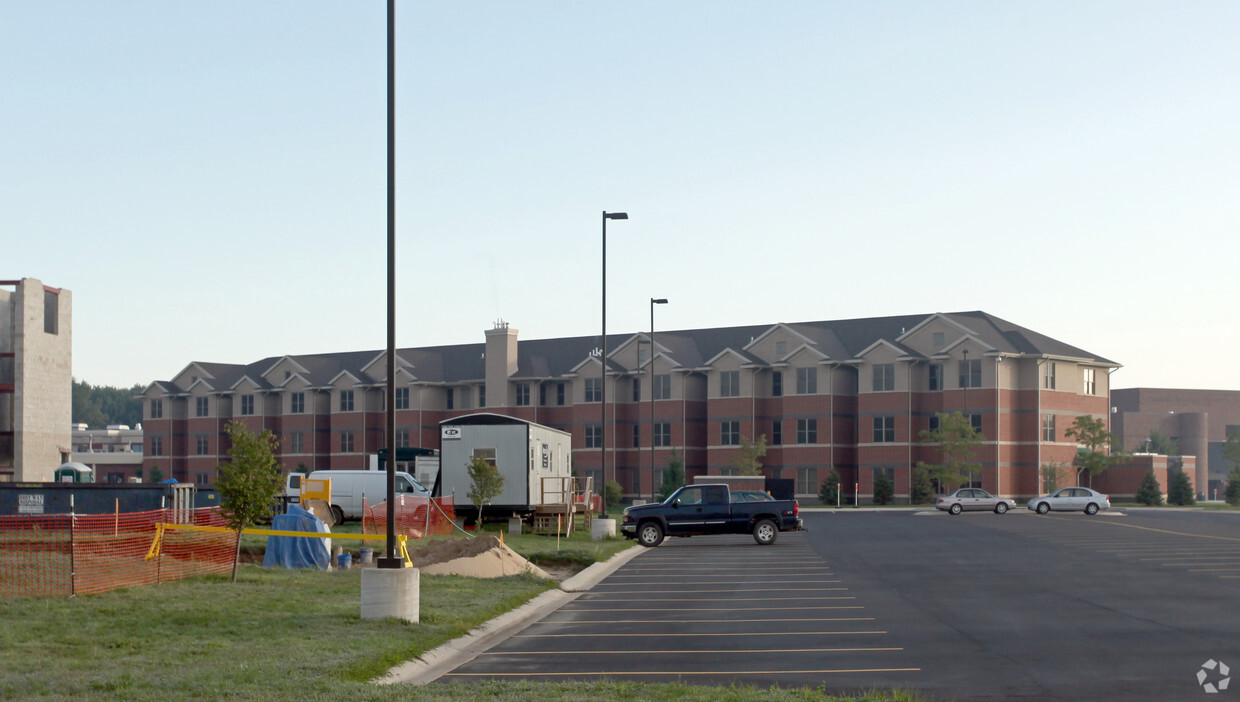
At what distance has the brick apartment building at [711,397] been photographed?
73438 mm

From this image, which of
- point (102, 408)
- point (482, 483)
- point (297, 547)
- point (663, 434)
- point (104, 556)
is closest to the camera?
point (104, 556)

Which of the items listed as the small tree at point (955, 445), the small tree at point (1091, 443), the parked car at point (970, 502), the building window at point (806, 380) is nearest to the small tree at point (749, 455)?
the building window at point (806, 380)

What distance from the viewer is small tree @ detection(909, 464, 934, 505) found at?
72625 millimetres

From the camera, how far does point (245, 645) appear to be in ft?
42.3

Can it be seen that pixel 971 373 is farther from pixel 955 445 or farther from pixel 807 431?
pixel 807 431

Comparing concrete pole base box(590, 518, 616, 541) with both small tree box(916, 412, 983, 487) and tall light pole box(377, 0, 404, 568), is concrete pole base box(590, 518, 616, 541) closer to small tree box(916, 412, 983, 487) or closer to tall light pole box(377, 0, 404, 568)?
tall light pole box(377, 0, 404, 568)

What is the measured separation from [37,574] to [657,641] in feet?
36.1

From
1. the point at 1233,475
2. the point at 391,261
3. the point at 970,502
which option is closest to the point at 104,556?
the point at 391,261

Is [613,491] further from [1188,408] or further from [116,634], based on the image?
[1188,408]

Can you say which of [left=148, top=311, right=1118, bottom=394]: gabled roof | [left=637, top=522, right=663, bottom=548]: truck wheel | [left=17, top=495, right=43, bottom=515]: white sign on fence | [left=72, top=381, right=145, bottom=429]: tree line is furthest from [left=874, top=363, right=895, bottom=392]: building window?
[left=72, top=381, right=145, bottom=429]: tree line

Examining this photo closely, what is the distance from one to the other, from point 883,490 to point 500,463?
40221 millimetres

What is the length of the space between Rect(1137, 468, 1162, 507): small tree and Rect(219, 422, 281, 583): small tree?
66.4 meters

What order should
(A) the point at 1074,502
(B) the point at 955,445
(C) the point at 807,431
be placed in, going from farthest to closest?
(C) the point at 807,431 → (B) the point at 955,445 → (A) the point at 1074,502

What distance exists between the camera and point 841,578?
23.2 metres
